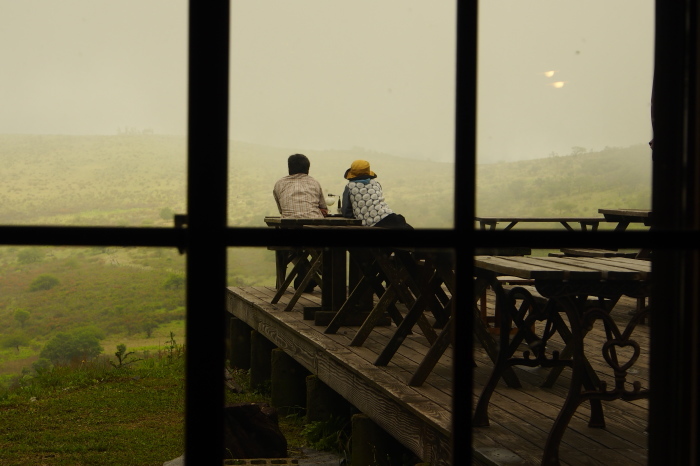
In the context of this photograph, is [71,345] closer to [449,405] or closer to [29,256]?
[29,256]

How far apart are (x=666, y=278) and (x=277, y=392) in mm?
5297

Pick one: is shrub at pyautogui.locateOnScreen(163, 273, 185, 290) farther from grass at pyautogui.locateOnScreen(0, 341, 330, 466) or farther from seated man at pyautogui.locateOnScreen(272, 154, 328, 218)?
seated man at pyautogui.locateOnScreen(272, 154, 328, 218)

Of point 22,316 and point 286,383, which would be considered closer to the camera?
point 286,383

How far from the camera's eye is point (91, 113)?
7231 centimetres

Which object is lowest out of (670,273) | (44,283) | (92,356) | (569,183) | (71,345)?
(92,356)

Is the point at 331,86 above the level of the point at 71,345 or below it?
above

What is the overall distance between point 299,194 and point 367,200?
843 millimetres

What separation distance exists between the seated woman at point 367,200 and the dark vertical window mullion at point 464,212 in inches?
160

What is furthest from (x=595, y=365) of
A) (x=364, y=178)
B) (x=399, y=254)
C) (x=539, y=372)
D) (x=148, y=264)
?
(x=148, y=264)

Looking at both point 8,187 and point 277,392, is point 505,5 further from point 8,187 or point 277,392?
point 277,392

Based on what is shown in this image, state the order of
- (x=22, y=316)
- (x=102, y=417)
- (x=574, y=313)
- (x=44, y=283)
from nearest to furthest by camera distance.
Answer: (x=574, y=313) → (x=102, y=417) → (x=22, y=316) → (x=44, y=283)

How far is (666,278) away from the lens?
1127 millimetres

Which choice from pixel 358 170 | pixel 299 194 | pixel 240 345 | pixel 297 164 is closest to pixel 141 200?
pixel 240 345

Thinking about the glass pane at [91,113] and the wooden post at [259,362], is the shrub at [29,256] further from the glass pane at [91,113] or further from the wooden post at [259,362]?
the wooden post at [259,362]
